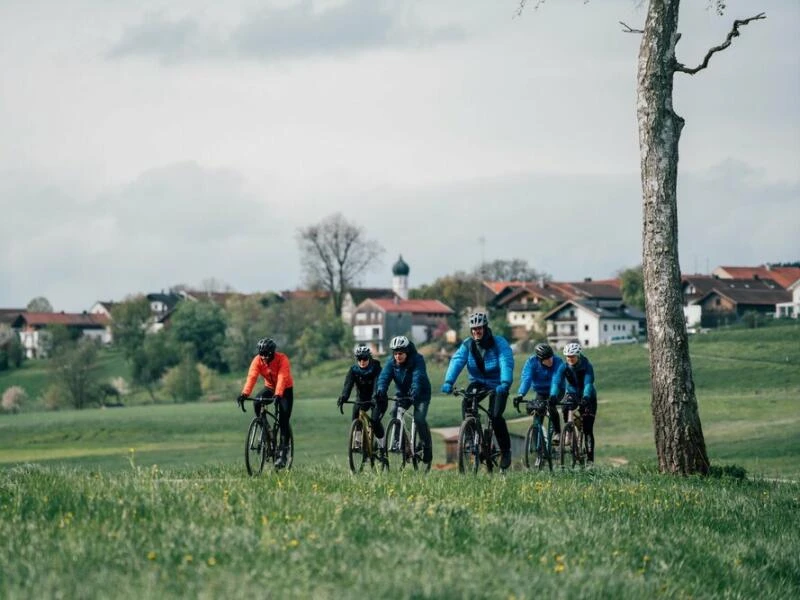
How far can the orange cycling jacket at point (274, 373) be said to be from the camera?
19703 millimetres

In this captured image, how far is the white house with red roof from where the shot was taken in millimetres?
182125

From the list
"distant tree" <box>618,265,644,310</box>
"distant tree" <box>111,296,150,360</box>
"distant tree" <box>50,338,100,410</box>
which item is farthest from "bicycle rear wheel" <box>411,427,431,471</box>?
A: "distant tree" <box>111,296,150,360</box>

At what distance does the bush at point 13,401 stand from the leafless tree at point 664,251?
98.7 meters

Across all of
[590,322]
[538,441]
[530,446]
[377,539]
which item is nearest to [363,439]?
[530,446]

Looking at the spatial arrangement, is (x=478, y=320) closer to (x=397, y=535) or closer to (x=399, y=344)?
(x=399, y=344)

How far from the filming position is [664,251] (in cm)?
2169

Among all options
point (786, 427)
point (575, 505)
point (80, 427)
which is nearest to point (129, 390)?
point (80, 427)

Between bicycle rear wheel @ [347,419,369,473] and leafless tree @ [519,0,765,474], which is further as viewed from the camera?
leafless tree @ [519,0,765,474]

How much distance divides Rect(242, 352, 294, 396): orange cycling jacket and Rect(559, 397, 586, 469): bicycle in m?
5.02

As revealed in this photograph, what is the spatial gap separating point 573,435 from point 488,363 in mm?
3675

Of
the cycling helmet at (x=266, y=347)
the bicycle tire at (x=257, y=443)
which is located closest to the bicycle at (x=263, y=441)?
the bicycle tire at (x=257, y=443)

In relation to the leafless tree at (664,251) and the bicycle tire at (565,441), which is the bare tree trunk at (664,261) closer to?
the leafless tree at (664,251)

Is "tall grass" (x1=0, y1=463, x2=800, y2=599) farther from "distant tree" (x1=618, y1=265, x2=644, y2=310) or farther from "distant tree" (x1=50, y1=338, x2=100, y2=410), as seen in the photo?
"distant tree" (x1=618, y1=265, x2=644, y2=310)

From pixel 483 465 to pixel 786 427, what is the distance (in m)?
37.8
